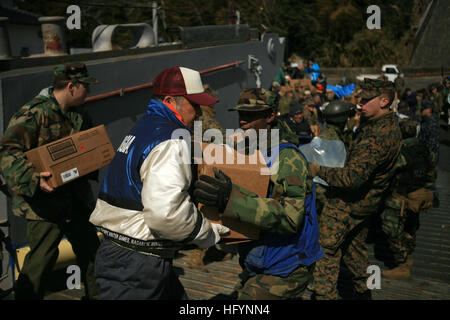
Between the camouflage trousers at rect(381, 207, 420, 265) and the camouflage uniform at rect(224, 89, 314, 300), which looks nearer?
the camouflage uniform at rect(224, 89, 314, 300)

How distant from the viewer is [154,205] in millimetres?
2109

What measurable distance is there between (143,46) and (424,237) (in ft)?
20.8

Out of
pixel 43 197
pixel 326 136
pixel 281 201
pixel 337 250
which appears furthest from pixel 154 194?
pixel 326 136

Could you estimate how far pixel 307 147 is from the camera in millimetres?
4551

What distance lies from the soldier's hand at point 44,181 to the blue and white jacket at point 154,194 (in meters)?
1.05

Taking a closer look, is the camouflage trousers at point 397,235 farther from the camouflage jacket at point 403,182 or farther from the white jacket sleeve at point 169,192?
the white jacket sleeve at point 169,192

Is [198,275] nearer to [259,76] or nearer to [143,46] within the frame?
[143,46]

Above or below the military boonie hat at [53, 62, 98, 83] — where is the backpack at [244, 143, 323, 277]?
below

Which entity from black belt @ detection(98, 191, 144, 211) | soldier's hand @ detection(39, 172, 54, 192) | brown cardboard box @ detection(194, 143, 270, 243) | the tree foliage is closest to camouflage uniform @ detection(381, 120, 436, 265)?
brown cardboard box @ detection(194, 143, 270, 243)

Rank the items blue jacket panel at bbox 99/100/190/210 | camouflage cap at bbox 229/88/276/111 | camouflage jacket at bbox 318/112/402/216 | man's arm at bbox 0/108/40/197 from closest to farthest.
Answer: blue jacket panel at bbox 99/100/190/210
camouflage cap at bbox 229/88/276/111
man's arm at bbox 0/108/40/197
camouflage jacket at bbox 318/112/402/216

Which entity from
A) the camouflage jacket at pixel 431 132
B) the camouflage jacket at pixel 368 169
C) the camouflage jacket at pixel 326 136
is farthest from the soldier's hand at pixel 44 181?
the camouflage jacket at pixel 431 132

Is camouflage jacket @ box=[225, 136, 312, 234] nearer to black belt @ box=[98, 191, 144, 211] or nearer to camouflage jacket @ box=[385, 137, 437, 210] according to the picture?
black belt @ box=[98, 191, 144, 211]

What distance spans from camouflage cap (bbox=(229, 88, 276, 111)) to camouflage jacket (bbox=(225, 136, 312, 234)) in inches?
14.5

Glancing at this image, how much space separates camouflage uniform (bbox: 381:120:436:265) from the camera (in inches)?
199
